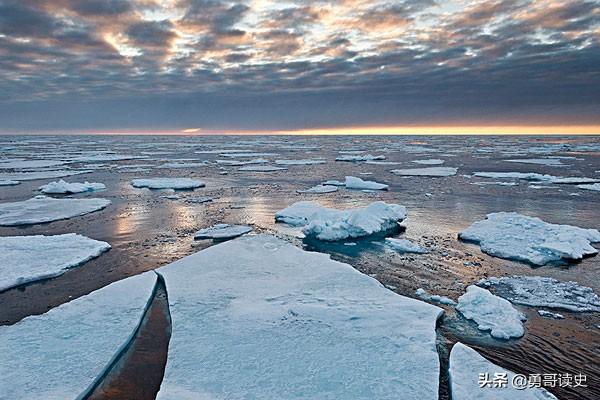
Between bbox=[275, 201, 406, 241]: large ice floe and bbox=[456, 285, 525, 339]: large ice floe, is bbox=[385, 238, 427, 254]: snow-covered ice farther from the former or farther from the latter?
bbox=[456, 285, 525, 339]: large ice floe

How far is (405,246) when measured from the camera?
25.8 ft

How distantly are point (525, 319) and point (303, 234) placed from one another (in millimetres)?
4952

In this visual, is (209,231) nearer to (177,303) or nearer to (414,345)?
(177,303)

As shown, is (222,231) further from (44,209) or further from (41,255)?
(44,209)

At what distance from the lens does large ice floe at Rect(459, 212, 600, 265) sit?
23.7 feet

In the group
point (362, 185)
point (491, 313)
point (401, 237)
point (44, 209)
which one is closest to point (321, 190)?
point (362, 185)

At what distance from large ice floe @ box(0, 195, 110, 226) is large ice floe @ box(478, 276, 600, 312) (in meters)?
10.4

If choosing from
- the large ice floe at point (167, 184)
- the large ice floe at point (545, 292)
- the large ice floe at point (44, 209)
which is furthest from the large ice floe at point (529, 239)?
the large ice floe at point (167, 184)

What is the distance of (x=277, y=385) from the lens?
3.56m

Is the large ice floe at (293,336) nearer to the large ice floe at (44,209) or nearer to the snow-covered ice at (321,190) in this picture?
the large ice floe at (44,209)

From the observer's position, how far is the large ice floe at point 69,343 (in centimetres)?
356

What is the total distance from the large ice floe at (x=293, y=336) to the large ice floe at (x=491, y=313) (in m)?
0.51

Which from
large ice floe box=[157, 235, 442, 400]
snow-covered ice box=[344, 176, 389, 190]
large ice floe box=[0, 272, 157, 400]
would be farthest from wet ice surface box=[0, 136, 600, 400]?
large ice floe box=[157, 235, 442, 400]

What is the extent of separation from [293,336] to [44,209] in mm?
10148
